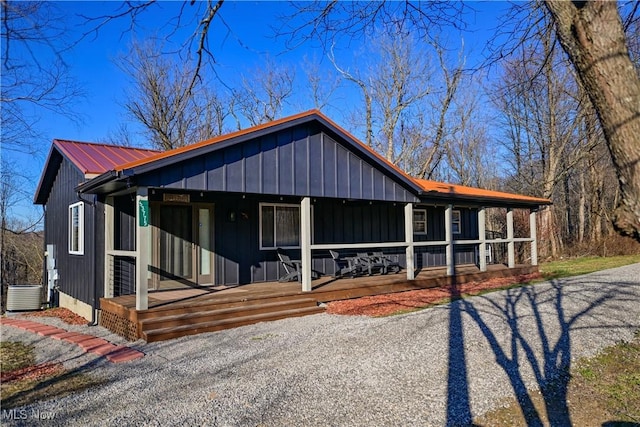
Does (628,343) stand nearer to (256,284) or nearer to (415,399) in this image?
(415,399)

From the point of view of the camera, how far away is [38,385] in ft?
17.0

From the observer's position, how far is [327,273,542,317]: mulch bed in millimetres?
9102

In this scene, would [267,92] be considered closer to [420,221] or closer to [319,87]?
[319,87]

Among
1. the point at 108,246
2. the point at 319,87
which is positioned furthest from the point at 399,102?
the point at 108,246

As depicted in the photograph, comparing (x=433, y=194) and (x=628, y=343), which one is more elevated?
(x=433, y=194)

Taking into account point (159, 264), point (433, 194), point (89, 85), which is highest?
point (89, 85)

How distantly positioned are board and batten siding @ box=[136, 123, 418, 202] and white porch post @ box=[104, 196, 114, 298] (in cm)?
218

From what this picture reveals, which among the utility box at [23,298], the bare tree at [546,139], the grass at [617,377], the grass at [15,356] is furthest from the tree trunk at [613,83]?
the bare tree at [546,139]

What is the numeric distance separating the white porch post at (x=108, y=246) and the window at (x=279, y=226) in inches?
136

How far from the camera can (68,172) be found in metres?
10.9

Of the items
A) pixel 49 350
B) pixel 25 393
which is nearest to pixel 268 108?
pixel 49 350

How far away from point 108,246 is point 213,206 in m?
2.43

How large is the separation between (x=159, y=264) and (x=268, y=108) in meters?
19.3

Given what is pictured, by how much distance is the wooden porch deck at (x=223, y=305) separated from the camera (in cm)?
726
